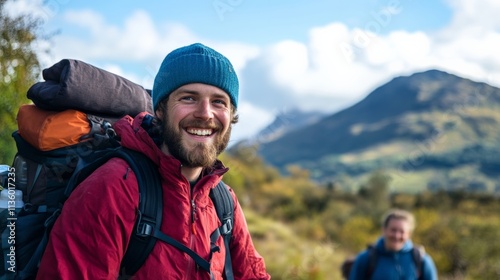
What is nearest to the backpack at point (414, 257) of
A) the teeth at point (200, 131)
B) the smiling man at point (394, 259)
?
the smiling man at point (394, 259)

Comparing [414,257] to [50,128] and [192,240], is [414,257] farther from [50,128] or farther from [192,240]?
[50,128]

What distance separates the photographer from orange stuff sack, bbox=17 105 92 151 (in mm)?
2107

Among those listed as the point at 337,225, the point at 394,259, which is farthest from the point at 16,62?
the point at 337,225

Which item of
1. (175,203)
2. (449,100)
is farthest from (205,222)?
(449,100)

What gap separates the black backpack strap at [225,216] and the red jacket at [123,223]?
0.11ft

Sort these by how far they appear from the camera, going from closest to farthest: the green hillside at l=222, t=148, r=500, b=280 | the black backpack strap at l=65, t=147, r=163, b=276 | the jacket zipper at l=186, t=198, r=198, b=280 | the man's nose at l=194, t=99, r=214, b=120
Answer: the black backpack strap at l=65, t=147, r=163, b=276 < the jacket zipper at l=186, t=198, r=198, b=280 < the man's nose at l=194, t=99, r=214, b=120 < the green hillside at l=222, t=148, r=500, b=280

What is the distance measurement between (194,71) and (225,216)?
0.58 metres

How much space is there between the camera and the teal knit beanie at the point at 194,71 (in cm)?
223

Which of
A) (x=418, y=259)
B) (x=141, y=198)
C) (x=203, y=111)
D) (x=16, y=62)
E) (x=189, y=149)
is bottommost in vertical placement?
(x=141, y=198)

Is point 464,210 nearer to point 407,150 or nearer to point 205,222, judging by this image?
point 205,222

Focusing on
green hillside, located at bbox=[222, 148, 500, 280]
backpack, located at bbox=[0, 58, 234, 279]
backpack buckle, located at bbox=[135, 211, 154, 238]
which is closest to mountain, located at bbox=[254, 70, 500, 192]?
green hillside, located at bbox=[222, 148, 500, 280]

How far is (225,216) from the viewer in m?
2.33

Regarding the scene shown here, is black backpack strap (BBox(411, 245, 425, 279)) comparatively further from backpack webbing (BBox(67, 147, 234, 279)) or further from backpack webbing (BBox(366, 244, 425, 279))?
backpack webbing (BBox(67, 147, 234, 279))

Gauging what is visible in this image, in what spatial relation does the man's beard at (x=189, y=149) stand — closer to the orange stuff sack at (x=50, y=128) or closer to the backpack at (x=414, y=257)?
the orange stuff sack at (x=50, y=128)
